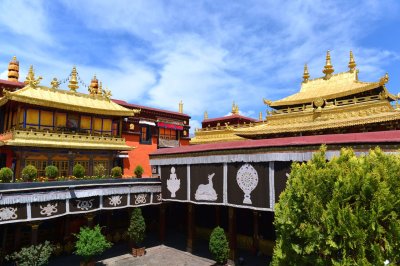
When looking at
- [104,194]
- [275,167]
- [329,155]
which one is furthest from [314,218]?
[104,194]

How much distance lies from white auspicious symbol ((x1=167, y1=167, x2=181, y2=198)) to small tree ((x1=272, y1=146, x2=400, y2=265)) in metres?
11.0

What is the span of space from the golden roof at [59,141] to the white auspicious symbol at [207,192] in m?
11.2

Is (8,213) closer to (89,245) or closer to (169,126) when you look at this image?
(89,245)

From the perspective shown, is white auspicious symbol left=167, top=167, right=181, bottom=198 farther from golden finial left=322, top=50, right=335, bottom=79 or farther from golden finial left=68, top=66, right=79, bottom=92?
golden finial left=322, top=50, right=335, bottom=79

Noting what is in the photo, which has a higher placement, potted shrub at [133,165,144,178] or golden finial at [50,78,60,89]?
golden finial at [50,78,60,89]

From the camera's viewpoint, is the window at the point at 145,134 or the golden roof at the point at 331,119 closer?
the golden roof at the point at 331,119

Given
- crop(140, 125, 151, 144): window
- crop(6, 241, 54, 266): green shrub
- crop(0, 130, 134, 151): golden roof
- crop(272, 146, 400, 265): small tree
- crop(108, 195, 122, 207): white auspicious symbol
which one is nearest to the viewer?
crop(272, 146, 400, 265): small tree

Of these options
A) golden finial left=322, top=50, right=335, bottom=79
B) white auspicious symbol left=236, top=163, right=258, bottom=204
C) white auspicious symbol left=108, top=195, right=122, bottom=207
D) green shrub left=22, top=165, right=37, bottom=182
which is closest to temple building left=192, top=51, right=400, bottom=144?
golden finial left=322, top=50, right=335, bottom=79

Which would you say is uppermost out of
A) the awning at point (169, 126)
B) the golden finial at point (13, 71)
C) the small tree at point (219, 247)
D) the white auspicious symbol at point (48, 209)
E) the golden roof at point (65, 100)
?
the golden finial at point (13, 71)

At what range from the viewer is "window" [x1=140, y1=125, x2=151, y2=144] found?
30525 mm

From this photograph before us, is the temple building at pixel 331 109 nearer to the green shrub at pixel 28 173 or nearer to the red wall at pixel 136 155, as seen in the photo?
the red wall at pixel 136 155

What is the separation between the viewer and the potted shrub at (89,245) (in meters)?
15.8

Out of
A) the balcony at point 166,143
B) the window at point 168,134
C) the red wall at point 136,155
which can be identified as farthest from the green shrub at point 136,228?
the window at point 168,134

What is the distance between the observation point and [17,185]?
14.7 metres
